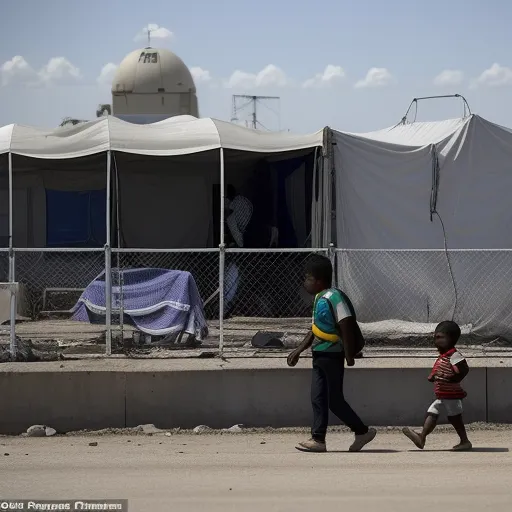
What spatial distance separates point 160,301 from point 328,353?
324 cm

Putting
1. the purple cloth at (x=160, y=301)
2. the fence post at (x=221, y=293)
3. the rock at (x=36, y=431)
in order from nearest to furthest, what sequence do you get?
the rock at (x=36, y=431) → the fence post at (x=221, y=293) → the purple cloth at (x=160, y=301)

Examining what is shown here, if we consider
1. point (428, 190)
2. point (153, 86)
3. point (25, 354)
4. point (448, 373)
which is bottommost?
point (25, 354)

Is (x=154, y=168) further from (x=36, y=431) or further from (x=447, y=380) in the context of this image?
(x=447, y=380)

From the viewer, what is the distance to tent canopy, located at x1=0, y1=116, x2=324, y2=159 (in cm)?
1268

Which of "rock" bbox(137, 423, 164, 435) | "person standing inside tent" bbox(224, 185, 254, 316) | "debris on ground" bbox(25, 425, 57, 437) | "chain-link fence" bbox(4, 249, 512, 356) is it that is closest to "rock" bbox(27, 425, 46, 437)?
"debris on ground" bbox(25, 425, 57, 437)

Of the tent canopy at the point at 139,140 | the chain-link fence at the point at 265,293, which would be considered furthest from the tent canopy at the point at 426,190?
the chain-link fence at the point at 265,293

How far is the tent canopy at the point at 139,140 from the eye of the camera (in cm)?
1268

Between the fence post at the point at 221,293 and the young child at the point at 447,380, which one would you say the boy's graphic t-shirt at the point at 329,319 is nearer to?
the young child at the point at 447,380

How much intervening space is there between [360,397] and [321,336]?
1617mm

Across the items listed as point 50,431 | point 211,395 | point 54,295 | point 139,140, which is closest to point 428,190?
point 139,140

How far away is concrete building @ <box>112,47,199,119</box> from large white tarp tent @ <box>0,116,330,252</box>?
848 centimetres

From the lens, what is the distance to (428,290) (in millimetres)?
11180

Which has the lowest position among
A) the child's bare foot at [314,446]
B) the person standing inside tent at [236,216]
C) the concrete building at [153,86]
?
the child's bare foot at [314,446]

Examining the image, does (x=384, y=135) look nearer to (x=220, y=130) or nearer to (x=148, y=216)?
(x=220, y=130)
